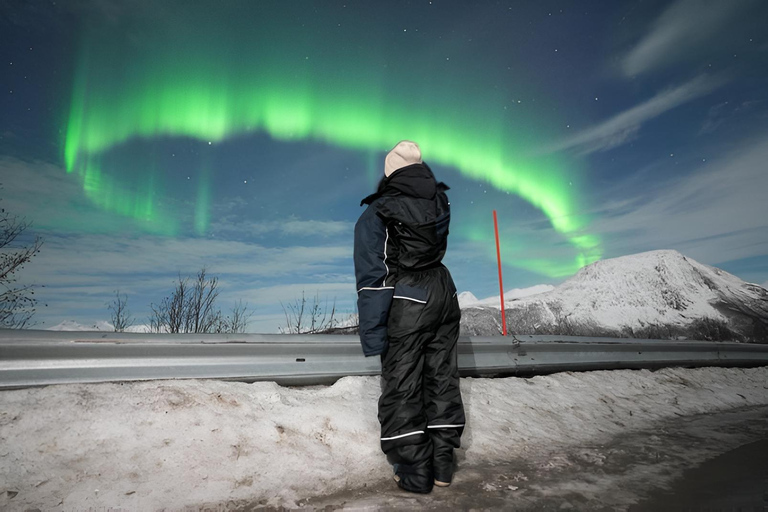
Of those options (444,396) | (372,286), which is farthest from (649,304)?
(372,286)

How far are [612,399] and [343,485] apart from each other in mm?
3490

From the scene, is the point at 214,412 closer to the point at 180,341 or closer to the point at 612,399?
the point at 180,341

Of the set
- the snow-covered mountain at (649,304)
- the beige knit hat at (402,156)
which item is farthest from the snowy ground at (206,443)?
the snow-covered mountain at (649,304)

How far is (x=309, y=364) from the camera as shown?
329cm

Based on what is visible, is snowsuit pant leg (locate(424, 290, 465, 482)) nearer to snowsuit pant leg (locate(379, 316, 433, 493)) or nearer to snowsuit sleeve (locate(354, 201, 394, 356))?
snowsuit pant leg (locate(379, 316, 433, 493))

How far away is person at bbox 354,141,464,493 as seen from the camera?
8.21 ft

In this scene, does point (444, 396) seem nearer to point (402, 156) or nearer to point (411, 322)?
point (411, 322)

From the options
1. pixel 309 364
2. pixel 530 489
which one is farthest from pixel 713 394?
pixel 309 364

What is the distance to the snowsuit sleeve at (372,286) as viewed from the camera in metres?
2.57

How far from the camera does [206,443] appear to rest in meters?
2.45

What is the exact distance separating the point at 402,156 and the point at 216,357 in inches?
76.8

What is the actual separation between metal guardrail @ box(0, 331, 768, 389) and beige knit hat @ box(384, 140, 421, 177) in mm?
1487

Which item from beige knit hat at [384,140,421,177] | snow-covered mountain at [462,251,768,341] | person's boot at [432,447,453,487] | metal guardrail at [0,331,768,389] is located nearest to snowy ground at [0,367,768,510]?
metal guardrail at [0,331,768,389]

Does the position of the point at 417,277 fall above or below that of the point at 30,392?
above
